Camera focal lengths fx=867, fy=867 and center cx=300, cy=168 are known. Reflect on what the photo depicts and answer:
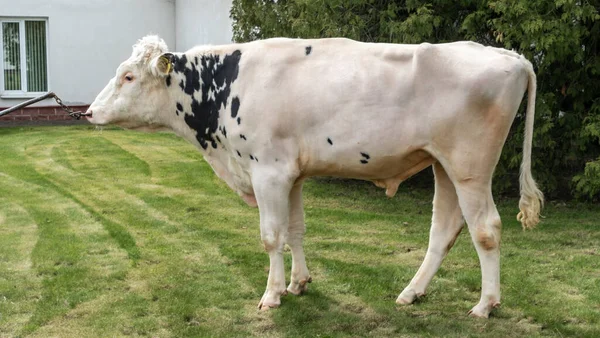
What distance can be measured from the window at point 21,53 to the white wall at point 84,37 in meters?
0.32

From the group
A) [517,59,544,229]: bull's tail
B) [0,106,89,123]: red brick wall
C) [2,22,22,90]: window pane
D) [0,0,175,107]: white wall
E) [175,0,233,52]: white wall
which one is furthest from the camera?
[2,22,22,90]: window pane

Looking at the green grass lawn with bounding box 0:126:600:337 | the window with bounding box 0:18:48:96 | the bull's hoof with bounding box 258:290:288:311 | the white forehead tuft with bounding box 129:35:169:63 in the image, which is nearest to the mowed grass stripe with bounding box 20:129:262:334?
the green grass lawn with bounding box 0:126:600:337

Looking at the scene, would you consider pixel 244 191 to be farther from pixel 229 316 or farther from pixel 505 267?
Answer: pixel 505 267

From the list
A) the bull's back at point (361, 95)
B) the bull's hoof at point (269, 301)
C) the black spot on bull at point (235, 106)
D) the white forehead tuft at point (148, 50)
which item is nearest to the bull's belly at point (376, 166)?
the bull's back at point (361, 95)

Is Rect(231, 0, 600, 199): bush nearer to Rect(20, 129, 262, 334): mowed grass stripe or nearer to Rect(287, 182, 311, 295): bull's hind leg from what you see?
Rect(20, 129, 262, 334): mowed grass stripe

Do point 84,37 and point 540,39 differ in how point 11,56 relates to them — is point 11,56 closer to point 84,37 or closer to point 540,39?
point 84,37

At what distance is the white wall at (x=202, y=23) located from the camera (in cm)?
1952

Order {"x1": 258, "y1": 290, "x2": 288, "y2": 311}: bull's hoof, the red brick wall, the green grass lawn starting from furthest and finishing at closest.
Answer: the red brick wall, {"x1": 258, "y1": 290, "x2": 288, "y2": 311}: bull's hoof, the green grass lawn

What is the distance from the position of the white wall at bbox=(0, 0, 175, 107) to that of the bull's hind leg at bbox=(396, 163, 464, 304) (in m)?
16.9

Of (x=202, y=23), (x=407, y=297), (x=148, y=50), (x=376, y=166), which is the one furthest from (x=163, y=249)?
(x=202, y=23)

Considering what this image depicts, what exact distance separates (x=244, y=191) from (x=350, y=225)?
10.3ft

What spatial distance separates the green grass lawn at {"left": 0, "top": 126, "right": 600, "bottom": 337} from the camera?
6.45 m

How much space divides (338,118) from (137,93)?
5.75ft

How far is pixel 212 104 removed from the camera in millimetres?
7000
